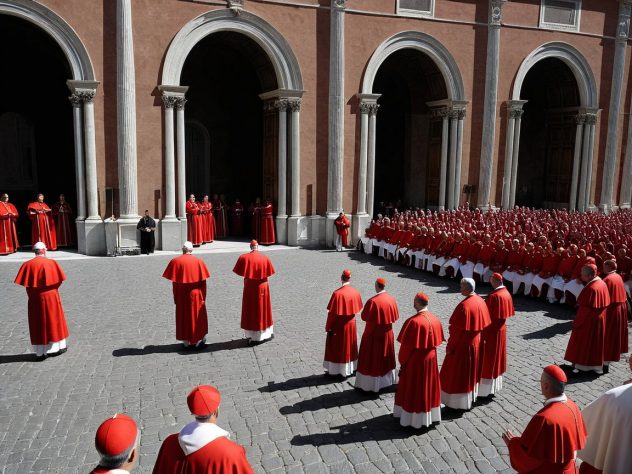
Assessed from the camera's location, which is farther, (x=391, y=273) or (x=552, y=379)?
(x=391, y=273)

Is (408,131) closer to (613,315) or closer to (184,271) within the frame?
(613,315)

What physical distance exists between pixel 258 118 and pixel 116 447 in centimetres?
2004

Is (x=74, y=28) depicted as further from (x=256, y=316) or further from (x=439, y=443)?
(x=439, y=443)

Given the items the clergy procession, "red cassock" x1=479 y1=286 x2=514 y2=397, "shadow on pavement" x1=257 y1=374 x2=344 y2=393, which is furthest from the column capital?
"shadow on pavement" x1=257 y1=374 x2=344 y2=393

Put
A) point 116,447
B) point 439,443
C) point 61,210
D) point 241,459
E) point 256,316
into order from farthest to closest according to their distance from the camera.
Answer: point 61,210 < point 256,316 < point 439,443 < point 241,459 < point 116,447

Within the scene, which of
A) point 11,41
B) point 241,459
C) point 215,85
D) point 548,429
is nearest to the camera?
point 241,459

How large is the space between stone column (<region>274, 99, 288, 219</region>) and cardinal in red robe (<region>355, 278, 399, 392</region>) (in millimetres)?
11936

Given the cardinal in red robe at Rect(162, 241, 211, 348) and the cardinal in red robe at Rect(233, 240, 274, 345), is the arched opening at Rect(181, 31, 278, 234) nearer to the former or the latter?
the cardinal in red robe at Rect(233, 240, 274, 345)

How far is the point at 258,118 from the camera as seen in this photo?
21.9m

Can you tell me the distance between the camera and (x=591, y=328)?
7.41 m

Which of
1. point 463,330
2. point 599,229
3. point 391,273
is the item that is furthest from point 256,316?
point 599,229

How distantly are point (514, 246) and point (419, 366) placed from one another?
7.50m

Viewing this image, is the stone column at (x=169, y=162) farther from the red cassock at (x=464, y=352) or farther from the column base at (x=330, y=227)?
the red cassock at (x=464, y=352)

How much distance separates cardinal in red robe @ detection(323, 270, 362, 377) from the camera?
6875 millimetres
